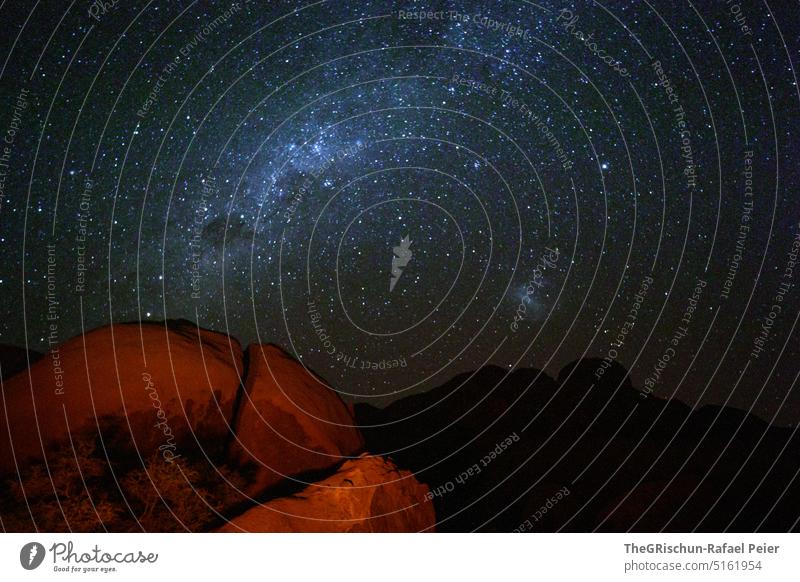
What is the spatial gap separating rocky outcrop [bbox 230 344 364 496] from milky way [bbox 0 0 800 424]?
0.80 feet

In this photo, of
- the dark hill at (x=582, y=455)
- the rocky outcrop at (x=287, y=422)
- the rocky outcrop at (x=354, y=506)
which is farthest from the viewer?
the dark hill at (x=582, y=455)

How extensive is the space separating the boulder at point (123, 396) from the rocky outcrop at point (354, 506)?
0.94 meters

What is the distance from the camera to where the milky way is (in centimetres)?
595

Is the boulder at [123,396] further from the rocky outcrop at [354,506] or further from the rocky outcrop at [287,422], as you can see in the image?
the rocky outcrop at [354,506]

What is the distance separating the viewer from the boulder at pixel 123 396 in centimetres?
598

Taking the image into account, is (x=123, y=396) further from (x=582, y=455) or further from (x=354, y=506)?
(x=582, y=455)

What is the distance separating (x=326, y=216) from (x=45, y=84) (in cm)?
278

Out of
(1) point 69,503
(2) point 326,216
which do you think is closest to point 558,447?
(2) point 326,216

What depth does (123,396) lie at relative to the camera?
20.0ft

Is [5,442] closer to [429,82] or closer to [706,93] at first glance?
[429,82]

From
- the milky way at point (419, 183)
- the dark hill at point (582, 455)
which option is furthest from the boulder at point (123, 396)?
the dark hill at point (582, 455)

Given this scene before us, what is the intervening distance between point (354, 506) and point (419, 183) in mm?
3202
